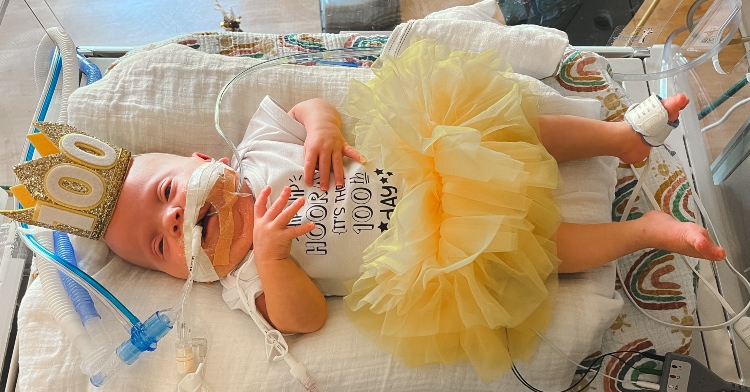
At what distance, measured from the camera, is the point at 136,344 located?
2.87 ft

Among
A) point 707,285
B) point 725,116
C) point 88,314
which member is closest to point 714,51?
point 725,116

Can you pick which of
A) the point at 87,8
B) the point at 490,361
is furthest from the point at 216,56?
the point at 87,8

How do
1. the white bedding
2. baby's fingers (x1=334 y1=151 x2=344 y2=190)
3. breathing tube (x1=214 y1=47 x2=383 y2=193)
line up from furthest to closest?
breathing tube (x1=214 y1=47 x2=383 y2=193), baby's fingers (x1=334 y1=151 x2=344 y2=190), the white bedding

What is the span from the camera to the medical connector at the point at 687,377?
36.1 inches

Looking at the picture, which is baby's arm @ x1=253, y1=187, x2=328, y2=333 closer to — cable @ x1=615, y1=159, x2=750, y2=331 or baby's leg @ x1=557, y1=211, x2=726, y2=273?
baby's leg @ x1=557, y1=211, x2=726, y2=273

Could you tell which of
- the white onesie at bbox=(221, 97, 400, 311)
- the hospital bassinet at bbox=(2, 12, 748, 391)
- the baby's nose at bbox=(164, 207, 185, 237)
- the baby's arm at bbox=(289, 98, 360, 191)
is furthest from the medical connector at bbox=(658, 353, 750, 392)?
the baby's nose at bbox=(164, 207, 185, 237)

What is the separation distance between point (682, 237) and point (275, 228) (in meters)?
0.62

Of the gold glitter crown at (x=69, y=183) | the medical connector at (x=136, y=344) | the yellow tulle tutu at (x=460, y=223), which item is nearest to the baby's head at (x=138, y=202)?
the gold glitter crown at (x=69, y=183)

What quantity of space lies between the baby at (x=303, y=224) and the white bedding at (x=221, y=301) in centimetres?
5

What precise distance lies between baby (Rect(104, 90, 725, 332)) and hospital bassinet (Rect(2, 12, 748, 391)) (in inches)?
2.1

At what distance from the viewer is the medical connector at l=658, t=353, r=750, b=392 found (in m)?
0.92

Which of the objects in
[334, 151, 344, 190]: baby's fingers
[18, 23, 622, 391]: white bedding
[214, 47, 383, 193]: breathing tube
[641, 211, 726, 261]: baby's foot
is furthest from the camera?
[214, 47, 383, 193]: breathing tube

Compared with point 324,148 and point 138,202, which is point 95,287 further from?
point 324,148

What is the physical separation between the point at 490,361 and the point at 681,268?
0.41m
